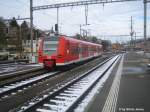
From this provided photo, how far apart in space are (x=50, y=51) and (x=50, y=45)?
1.62 ft

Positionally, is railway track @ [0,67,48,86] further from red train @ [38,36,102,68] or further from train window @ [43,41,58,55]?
train window @ [43,41,58,55]

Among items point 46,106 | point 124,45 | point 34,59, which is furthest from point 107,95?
point 124,45

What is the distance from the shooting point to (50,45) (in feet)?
83.8

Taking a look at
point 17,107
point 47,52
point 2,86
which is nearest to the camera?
point 17,107

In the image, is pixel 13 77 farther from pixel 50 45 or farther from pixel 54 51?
pixel 50 45

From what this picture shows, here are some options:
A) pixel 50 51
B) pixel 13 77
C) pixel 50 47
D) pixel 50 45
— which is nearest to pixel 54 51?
pixel 50 51

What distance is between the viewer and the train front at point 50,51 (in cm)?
2498

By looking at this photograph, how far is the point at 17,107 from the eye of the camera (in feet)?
32.7

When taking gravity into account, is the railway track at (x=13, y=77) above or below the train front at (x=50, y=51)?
below

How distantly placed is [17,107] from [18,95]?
2747 mm

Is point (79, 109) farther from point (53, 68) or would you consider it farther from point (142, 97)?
point (53, 68)

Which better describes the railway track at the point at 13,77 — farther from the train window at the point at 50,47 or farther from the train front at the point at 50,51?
the train window at the point at 50,47

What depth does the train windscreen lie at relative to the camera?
25.4 meters

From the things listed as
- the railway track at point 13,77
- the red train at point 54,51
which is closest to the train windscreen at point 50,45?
the red train at point 54,51
